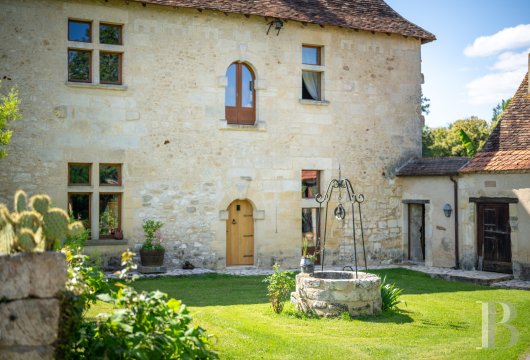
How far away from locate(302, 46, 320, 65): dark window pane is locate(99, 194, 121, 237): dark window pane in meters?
6.08

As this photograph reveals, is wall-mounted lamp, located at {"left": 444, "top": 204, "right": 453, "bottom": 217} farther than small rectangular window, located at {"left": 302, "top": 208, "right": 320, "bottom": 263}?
No

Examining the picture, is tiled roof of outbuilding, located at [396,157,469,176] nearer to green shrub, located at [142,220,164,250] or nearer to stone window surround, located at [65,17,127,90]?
green shrub, located at [142,220,164,250]

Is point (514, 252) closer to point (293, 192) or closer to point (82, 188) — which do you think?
point (293, 192)

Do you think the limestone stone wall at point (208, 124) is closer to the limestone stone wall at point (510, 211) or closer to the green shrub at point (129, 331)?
the limestone stone wall at point (510, 211)

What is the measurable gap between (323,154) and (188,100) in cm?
392

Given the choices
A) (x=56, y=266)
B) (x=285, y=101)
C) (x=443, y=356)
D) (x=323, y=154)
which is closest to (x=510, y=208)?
(x=323, y=154)

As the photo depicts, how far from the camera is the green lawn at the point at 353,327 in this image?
25.9 feet

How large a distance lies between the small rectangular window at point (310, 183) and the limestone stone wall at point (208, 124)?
31 centimetres

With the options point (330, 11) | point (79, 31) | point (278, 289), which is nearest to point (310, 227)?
point (330, 11)

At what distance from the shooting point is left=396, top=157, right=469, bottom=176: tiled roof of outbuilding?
53.0ft

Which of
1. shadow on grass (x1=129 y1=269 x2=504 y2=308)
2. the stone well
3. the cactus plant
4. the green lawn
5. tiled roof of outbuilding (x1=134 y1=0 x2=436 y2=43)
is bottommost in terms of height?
the green lawn

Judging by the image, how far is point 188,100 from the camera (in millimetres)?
15211

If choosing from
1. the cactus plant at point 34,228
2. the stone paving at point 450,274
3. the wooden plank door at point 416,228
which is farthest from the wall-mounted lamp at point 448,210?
the cactus plant at point 34,228

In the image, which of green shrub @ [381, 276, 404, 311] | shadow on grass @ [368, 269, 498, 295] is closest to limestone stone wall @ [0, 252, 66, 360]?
green shrub @ [381, 276, 404, 311]
